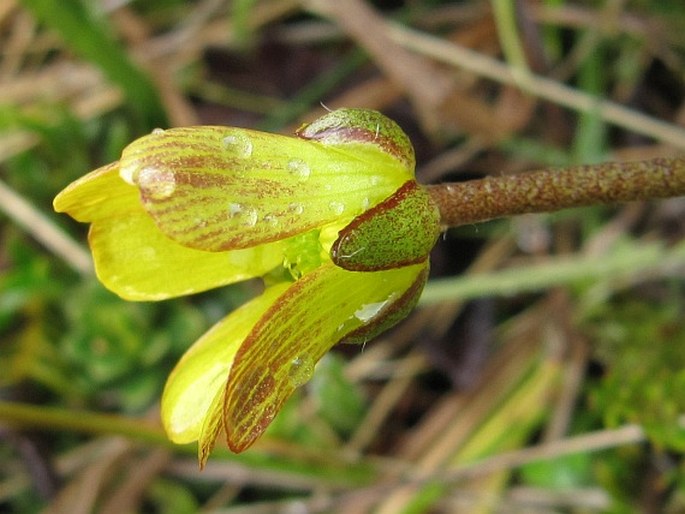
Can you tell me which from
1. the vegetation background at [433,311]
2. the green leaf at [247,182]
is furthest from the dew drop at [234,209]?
the vegetation background at [433,311]

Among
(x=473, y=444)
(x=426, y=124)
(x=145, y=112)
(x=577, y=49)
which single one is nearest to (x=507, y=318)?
(x=473, y=444)

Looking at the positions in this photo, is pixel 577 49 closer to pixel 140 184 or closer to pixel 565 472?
pixel 565 472

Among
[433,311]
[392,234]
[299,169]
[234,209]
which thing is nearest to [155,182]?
[234,209]

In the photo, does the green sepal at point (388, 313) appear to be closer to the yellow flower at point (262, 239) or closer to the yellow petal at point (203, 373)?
the yellow flower at point (262, 239)

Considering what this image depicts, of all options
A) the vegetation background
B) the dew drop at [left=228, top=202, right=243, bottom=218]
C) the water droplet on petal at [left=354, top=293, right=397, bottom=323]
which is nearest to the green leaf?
the dew drop at [left=228, top=202, right=243, bottom=218]

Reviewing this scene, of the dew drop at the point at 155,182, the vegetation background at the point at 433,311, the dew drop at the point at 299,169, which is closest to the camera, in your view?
the dew drop at the point at 155,182

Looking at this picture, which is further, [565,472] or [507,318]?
[507,318]

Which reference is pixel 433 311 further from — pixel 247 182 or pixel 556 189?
pixel 247 182
